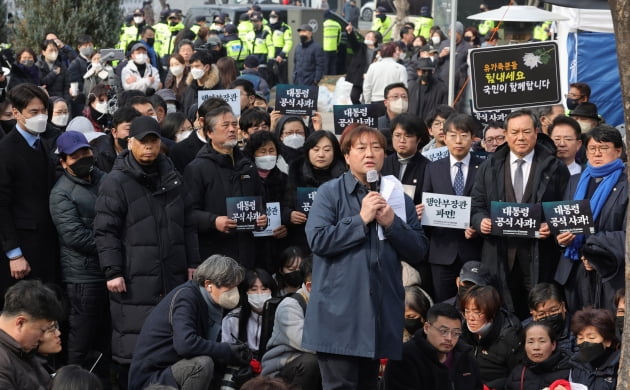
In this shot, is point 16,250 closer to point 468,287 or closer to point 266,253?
point 266,253

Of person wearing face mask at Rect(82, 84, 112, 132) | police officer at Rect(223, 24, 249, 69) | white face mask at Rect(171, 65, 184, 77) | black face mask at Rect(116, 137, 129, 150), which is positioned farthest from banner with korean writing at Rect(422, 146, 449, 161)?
police officer at Rect(223, 24, 249, 69)

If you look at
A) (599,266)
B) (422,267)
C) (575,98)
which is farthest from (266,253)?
(575,98)

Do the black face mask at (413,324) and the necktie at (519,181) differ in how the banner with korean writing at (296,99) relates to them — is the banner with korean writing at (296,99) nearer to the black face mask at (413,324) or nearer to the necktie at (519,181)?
the necktie at (519,181)

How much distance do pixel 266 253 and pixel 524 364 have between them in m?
2.37

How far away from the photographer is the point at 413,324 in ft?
26.0

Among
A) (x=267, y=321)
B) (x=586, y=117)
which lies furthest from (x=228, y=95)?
(x=267, y=321)

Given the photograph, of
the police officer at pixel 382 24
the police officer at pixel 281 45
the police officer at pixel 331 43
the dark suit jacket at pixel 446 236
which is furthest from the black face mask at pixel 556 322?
the police officer at pixel 382 24

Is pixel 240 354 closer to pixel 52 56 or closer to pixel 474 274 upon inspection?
pixel 474 274

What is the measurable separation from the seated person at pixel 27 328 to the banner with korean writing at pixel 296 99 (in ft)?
19.6

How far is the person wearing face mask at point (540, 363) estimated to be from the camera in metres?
7.48

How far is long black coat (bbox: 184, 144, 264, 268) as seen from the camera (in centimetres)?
845

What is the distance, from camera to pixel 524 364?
765 centimetres

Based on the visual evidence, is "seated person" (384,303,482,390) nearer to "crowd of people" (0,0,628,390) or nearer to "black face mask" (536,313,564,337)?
"crowd of people" (0,0,628,390)

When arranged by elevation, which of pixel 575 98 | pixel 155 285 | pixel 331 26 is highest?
pixel 331 26
